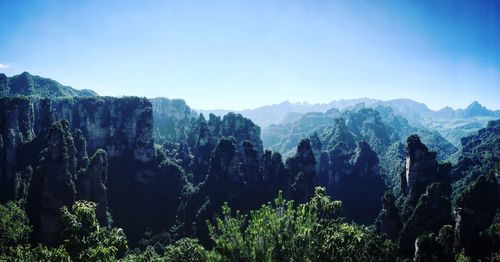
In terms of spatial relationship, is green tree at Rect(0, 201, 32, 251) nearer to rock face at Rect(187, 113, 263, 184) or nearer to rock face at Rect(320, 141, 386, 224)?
rock face at Rect(187, 113, 263, 184)

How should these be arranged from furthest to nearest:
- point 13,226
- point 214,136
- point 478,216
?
point 214,136 < point 478,216 < point 13,226

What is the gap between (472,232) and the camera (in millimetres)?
64000

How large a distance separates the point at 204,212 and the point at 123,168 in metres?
32.6

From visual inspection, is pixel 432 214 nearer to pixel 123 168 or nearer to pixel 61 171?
pixel 61 171

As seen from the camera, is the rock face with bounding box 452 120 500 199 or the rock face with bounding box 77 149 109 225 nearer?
the rock face with bounding box 77 149 109 225

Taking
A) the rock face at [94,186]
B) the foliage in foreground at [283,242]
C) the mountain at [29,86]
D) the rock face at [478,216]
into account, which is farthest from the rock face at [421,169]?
the mountain at [29,86]

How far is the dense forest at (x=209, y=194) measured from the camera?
23562mm

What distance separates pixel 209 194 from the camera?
335 ft

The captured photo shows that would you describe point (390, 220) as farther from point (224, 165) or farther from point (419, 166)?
point (224, 165)

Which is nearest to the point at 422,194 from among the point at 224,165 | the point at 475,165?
the point at 224,165

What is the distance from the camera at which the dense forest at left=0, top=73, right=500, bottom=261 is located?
23562 mm

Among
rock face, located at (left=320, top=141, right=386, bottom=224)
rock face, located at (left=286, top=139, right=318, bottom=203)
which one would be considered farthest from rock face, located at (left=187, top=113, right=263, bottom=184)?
rock face, located at (left=320, top=141, right=386, bottom=224)

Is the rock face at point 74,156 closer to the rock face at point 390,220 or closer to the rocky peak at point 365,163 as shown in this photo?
the rock face at point 390,220

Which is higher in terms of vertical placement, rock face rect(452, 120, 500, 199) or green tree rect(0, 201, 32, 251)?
rock face rect(452, 120, 500, 199)
